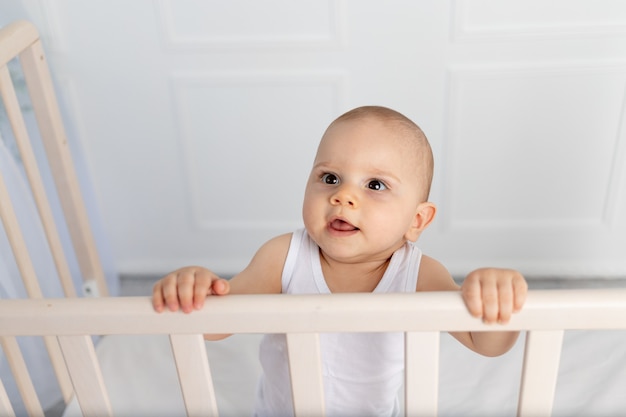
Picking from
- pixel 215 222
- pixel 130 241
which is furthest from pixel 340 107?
pixel 130 241

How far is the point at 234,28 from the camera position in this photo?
1674 mm

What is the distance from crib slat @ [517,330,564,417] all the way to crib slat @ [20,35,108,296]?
3.22 feet

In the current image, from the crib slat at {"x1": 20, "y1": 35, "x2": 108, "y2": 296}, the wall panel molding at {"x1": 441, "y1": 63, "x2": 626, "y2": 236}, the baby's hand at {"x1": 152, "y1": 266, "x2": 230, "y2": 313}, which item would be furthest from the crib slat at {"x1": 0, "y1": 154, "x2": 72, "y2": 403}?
the wall panel molding at {"x1": 441, "y1": 63, "x2": 626, "y2": 236}

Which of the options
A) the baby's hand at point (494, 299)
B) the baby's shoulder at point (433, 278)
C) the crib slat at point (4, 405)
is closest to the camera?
the baby's hand at point (494, 299)

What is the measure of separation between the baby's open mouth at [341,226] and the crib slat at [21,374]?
0.51 metres

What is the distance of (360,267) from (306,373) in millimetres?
311

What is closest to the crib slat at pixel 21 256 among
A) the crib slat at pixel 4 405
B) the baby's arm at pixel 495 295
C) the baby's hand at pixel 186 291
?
the crib slat at pixel 4 405

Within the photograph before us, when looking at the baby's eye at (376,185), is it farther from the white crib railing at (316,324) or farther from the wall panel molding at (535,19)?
the wall panel molding at (535,19)

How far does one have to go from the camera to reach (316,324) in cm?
64

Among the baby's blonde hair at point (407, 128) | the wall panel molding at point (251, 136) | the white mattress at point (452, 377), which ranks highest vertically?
the baby's blonde hair at point (407, 128)

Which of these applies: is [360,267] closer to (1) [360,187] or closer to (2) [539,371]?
(1) [360,187]

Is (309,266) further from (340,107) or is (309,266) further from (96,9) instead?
(96,9)

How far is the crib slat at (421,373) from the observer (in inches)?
25.4

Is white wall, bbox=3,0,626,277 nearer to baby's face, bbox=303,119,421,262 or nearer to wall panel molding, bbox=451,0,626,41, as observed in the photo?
wall panel molding, bbox=451,0,626,41
